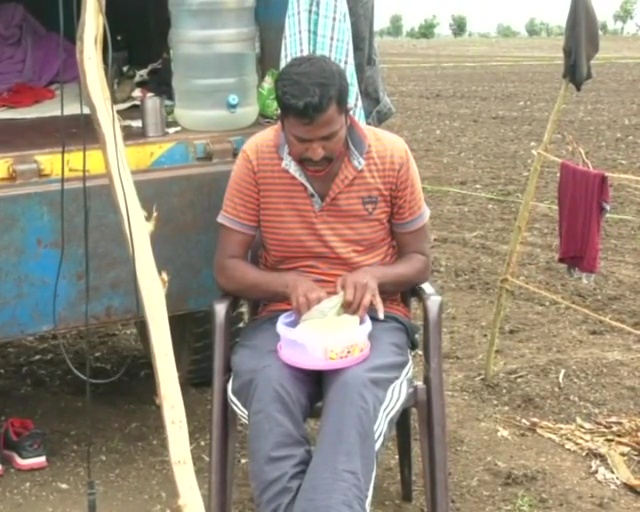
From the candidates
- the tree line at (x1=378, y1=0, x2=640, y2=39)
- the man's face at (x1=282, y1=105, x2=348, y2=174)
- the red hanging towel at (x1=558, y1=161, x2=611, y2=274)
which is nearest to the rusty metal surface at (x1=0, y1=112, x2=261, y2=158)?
the man's face at (x1=282, y1=105, x2=348, y2=174)

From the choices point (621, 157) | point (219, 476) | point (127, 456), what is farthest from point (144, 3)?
point (621, 157)

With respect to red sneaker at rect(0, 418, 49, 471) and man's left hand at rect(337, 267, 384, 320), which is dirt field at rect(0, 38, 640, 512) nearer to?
red sneaker at rect(0, 418, 49, 471)

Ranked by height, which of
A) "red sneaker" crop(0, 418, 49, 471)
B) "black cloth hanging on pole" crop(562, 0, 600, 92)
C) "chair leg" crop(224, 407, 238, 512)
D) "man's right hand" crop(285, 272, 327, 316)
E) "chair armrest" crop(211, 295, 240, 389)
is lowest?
"red sneaker" crop(0, 418, 49, 471)

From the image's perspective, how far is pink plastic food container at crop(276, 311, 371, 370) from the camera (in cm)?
304

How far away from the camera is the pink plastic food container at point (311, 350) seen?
304 cm

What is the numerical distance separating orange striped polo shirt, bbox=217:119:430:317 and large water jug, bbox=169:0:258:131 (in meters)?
0.66

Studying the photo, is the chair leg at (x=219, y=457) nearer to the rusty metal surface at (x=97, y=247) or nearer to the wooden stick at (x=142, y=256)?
the rusty metal surface at (x=97, y=247)

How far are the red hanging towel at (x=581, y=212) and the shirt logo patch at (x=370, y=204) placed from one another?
3.80ft

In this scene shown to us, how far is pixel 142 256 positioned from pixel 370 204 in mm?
1011

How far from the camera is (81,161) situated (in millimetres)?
3572

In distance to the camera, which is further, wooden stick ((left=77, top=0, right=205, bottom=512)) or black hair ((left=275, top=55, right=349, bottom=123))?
black hair ((left=275, top=55, right=349, bottom=123))

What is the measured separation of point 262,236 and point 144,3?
1796 millimetres

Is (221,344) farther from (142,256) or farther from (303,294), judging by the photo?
(142,256)

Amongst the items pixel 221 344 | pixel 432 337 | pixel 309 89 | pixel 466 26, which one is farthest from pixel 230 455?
pixel 466 26
